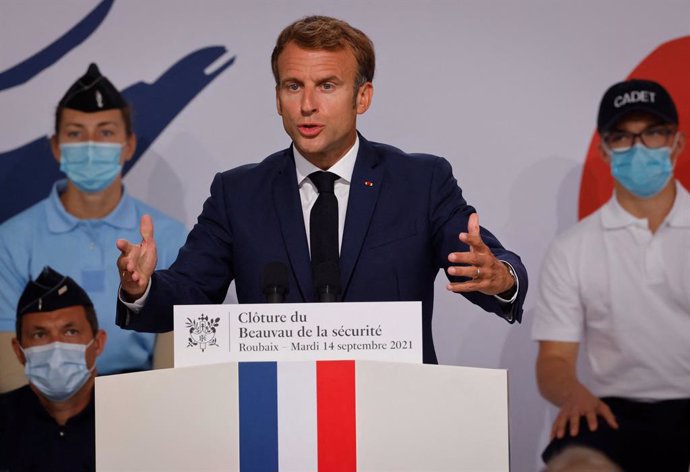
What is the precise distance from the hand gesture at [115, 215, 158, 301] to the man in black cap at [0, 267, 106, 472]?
2134mm

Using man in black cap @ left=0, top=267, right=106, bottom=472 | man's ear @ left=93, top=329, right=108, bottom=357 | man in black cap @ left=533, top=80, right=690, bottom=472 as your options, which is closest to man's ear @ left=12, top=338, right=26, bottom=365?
man in black cap @ left=0, top=267, right=106, bottom=472

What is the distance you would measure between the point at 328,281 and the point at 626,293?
7.36 feet

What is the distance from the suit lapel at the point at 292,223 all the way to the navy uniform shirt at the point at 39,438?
1929mm

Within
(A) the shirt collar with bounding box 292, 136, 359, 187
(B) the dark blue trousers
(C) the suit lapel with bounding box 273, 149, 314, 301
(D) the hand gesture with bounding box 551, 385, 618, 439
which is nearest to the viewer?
(C) the suit lapel with bounding box 273, 149, 314, 301

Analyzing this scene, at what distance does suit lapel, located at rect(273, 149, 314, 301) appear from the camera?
2676 millimetres

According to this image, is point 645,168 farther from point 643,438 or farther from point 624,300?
point 643,438

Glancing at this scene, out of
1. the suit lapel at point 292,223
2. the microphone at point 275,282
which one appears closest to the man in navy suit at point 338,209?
the suit lapel at point 292,223

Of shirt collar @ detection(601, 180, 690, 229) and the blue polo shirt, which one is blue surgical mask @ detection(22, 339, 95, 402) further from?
shirt collar @ detection(601, 180, 690, 229)

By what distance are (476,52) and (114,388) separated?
2996mm

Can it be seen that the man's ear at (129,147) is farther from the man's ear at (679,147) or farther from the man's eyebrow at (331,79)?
the man's ear at (679,147)

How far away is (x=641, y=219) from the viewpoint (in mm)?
4273

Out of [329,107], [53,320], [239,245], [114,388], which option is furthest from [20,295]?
[114,388]

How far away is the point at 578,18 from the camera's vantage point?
443cm

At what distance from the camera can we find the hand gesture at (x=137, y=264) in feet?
7.09
